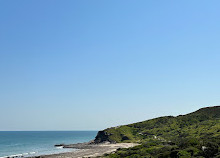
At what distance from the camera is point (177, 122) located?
195625 millimetres

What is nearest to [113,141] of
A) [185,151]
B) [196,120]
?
[196,120]

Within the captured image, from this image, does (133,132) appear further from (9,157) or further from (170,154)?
(170,154)

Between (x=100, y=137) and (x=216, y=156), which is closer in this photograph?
(x=216, y=156)

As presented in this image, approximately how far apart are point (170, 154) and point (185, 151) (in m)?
3.88

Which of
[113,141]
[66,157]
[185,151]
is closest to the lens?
[185,151]

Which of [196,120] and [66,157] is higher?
[196,120]

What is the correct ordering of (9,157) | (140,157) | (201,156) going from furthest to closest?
(9,157), (140,157), (201,156)

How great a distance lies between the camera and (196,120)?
632 ft

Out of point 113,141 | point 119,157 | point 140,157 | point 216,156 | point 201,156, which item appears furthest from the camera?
point 113,141

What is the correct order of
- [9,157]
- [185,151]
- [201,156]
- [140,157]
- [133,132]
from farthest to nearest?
1. [133,132]
2. [9,157]
3. [140,157]
4. [185,151]
5. [201,156]

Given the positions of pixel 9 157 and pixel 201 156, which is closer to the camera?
pixel 201 156

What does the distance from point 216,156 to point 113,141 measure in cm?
13238

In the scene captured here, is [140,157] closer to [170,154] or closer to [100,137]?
[170,154]

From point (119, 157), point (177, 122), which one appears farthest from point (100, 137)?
point (119, 157)
